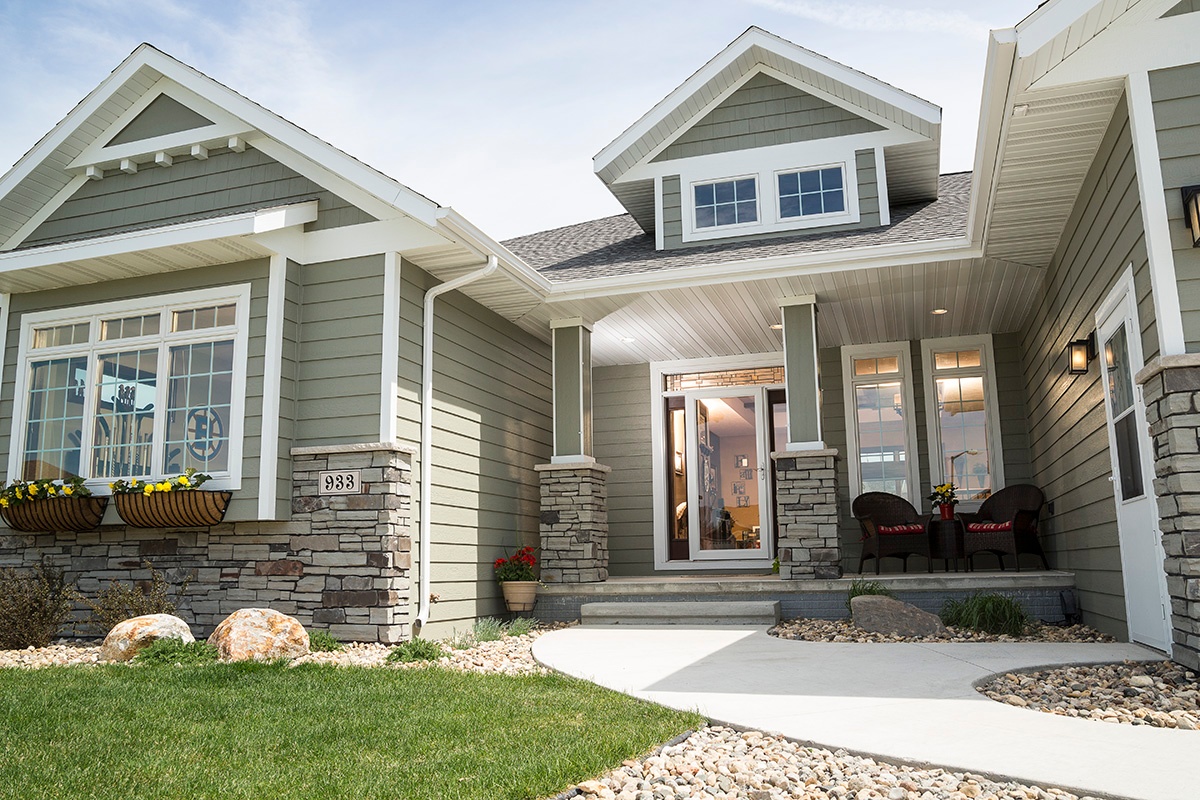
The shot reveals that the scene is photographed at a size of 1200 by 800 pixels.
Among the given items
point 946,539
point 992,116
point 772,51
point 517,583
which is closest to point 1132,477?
point 992,116

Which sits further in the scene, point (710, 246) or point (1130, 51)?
point (710, 246)

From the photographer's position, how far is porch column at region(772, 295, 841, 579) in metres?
7.41

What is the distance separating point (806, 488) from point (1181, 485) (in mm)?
3449

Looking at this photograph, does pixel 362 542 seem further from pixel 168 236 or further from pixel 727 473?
pixel 727 473

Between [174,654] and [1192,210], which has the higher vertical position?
[1192,210]

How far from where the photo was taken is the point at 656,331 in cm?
893

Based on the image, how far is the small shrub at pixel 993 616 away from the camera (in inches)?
247

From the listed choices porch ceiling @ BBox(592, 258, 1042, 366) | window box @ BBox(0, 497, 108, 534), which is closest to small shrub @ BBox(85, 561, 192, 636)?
window box @ BBox(0, 497, 108, 534)

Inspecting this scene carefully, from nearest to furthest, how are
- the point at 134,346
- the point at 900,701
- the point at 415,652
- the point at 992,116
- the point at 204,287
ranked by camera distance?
the point at 900,701 → the point at 992,116 → the point at 415,652 → the point at 204,287 → the point at 134,346

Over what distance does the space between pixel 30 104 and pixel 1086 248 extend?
11.8 meters

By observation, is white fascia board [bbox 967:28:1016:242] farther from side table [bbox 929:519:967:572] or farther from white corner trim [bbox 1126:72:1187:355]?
side table [bbox 929:519:967:572]

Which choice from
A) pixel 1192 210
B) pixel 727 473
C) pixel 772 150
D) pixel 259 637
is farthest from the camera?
pixel 727 473

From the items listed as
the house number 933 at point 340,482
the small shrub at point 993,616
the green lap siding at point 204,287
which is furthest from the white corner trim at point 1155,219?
the green lap siding at point 204,287

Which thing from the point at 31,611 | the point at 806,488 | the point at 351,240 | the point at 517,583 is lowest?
the point at 31,611
